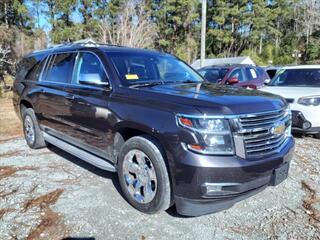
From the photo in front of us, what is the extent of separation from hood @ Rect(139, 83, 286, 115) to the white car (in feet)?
10.3

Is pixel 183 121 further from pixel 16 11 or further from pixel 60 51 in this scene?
pixel 16 11

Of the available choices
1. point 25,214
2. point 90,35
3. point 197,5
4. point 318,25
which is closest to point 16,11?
point 90,35

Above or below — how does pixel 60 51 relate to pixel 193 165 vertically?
above

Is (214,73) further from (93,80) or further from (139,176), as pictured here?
(139,176)

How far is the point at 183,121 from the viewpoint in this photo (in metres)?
3.12

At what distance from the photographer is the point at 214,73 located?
1211 cm

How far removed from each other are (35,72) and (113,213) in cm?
347

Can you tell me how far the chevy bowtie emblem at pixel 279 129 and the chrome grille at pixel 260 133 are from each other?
17mm

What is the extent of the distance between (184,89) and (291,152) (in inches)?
54.2

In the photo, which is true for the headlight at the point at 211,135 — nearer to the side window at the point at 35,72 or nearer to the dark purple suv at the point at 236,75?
the side window at the point at 35,72

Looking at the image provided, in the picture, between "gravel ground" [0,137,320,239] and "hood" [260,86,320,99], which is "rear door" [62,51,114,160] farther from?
"hood" [260,86,320,99]

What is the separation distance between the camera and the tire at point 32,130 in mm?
6020

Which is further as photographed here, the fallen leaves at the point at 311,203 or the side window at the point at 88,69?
the side window at the point at 88,69

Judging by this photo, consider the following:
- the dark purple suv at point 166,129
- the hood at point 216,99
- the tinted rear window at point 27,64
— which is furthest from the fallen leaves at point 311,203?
the tinted rear window at point 27,64
